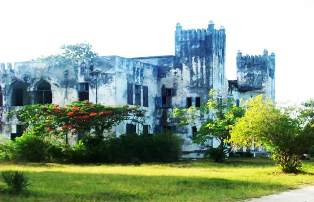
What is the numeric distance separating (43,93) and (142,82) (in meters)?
6.92

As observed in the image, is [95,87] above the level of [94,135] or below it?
above

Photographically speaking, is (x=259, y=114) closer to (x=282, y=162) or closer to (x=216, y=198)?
(x=282, y=162)

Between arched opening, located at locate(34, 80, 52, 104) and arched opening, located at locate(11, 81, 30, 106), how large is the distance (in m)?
0.75

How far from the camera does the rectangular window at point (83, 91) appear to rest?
40.5m

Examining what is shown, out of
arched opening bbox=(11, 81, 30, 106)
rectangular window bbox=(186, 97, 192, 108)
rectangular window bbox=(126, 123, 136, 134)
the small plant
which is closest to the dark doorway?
rectangular window bbox=(186, 97, 192, 108)

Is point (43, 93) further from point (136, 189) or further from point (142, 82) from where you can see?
point (136, 189)

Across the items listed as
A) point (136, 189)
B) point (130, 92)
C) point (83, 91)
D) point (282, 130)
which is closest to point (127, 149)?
point (130, 92)

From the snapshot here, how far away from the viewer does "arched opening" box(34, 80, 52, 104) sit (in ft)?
137

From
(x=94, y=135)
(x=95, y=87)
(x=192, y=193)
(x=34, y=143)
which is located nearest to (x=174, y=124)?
(x=95, y=87)

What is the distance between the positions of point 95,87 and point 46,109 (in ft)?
15.3

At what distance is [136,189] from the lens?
17391 mm

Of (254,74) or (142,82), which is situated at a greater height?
(254,74)

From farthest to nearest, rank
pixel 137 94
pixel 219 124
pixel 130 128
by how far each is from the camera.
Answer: pixel 137 94
pixel 130 128
pixel 219 124

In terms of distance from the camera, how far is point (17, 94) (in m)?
42.8
